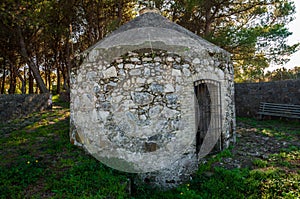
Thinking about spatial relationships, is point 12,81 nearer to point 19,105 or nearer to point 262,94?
point 19,105

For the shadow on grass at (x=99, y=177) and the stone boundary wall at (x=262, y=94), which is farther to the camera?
the stone boundary wall at (x=262, y=94)

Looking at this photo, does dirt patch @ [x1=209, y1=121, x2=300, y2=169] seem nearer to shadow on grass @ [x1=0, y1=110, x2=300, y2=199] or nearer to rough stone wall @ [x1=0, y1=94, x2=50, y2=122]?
shadow on grass @ [x1=0, y1=110, x2=300, y2=199]

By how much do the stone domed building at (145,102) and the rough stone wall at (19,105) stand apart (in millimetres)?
6018

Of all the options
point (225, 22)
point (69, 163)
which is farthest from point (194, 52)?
point (225, 22)

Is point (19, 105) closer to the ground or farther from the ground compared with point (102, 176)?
farther from the ground

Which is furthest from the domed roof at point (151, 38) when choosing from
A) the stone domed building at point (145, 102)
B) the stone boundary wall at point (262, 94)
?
the stone boundary wall at point (262, 94)

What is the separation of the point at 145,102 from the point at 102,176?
1.79 meters

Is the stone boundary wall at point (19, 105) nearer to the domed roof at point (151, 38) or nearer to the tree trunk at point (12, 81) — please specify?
the domed roof at point (151, 38)

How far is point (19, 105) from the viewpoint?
9922mm

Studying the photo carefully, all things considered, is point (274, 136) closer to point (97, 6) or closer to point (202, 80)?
point (202, 80)

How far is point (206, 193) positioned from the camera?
423 centimetres

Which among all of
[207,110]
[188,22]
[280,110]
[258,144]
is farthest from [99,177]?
[188,22]

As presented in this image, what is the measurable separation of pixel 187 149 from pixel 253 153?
7.98 feet

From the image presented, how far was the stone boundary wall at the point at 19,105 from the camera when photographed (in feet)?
29.5
